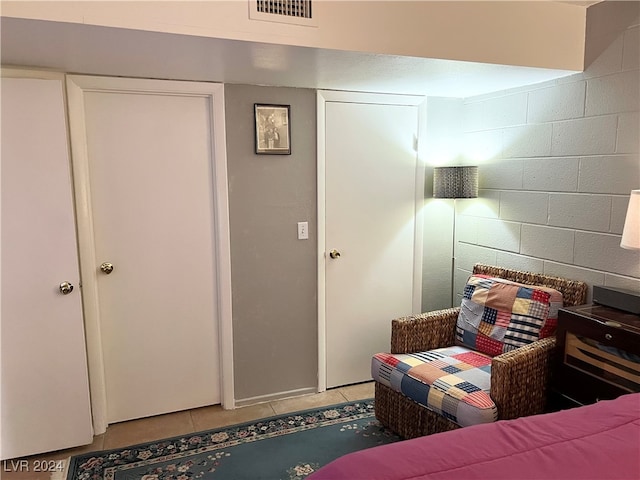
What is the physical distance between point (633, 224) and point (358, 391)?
6.55 feet

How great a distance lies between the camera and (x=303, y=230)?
3211 mm

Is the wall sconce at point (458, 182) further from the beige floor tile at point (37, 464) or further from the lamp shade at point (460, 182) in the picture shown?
the beige floor tile at point (37, 464)

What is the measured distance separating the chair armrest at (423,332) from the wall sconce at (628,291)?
83cm

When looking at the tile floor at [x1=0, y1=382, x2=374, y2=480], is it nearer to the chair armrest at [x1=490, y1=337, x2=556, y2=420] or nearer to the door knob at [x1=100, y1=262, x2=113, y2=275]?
the door knob at [x1=100, y1=262, x2=113, y2=275]

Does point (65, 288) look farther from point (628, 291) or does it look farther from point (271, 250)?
point (628, 291)

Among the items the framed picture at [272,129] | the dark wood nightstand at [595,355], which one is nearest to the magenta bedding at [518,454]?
the dark wood nightstand at [595,355]

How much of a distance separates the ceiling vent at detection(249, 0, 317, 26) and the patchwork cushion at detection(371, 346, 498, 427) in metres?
1.74

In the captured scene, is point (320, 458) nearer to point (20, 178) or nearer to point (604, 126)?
point (20, 178)

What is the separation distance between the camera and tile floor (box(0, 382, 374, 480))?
8.54 feet

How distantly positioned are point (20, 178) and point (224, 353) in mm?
1498

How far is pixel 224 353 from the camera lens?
10.3 ft

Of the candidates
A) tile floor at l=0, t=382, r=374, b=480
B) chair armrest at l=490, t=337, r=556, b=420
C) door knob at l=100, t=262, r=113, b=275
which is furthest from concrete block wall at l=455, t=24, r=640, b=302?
door knob at l=100, t=262, r=113, b=275

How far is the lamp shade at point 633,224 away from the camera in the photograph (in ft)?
7.00

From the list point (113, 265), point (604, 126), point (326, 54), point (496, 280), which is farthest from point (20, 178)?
point (604, 126)
